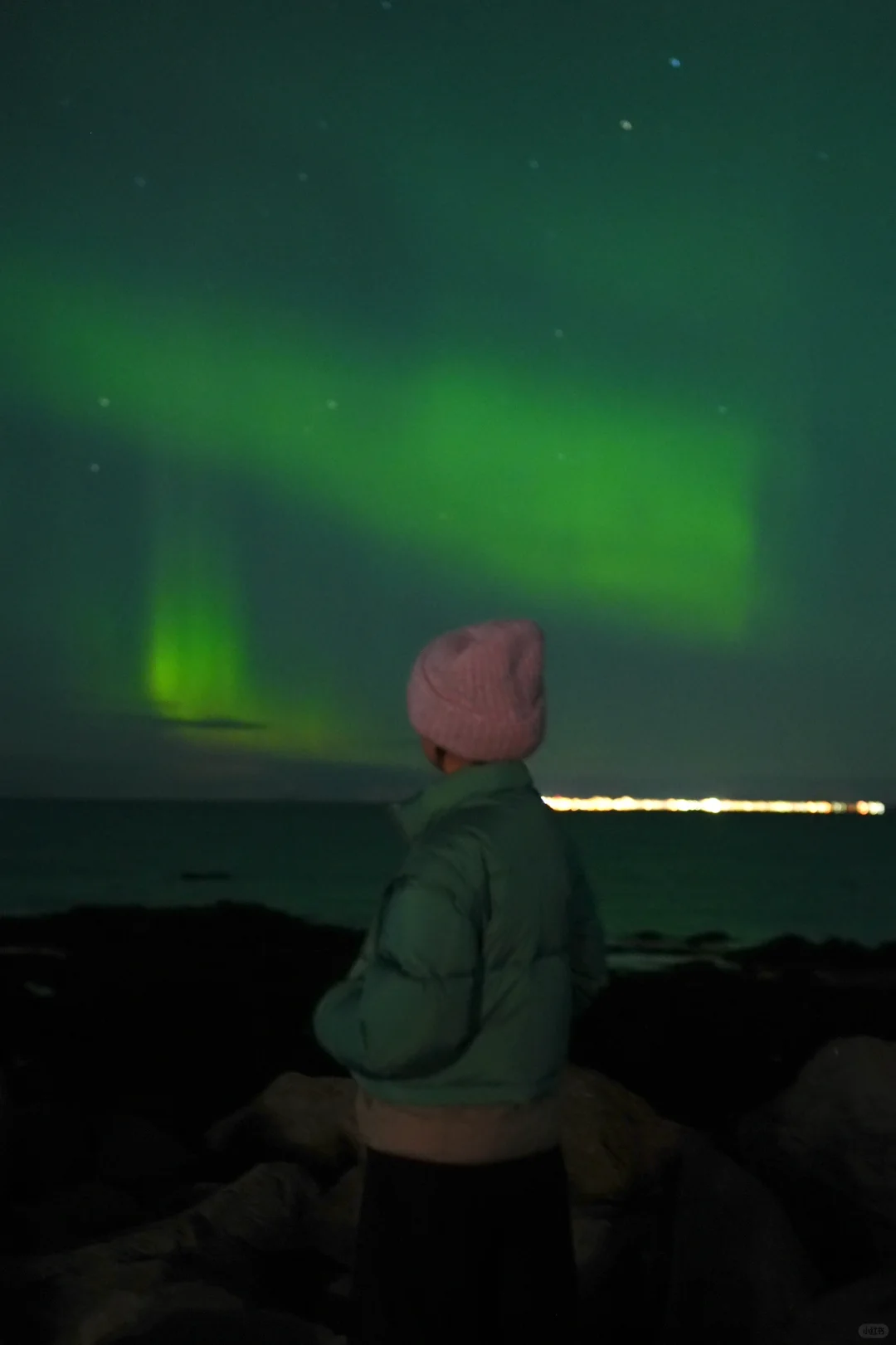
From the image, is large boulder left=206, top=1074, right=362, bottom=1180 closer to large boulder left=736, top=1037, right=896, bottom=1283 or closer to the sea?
large boulder left=736, top=1037, right=896, bottom=1283

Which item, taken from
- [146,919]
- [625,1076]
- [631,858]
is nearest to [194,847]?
[631,858]

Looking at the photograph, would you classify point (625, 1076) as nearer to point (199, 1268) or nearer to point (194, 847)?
point (199, 1268)

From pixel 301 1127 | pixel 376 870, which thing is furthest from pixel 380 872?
pixel 301 1127

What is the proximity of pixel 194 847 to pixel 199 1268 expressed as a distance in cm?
8103

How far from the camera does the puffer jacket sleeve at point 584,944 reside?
9.51 feet

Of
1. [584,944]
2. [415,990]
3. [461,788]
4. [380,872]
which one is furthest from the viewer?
[380,872]

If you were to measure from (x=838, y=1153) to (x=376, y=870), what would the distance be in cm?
6311

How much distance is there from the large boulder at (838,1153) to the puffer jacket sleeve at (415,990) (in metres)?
3.85

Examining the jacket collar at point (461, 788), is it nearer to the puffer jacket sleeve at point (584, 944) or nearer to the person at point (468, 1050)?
the person at point (468, 1050)

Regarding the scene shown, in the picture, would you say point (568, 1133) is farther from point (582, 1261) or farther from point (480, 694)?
point (480, 694)

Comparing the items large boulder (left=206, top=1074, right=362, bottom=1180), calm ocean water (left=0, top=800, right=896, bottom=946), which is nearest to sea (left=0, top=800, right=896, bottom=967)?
calm ocean water (left=0, top=800, right=896, bottom=946)

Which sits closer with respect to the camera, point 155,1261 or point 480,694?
point 480,694

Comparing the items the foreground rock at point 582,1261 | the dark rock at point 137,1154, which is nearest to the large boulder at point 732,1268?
the foreground rock at point 582,1261

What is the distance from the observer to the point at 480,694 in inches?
110
